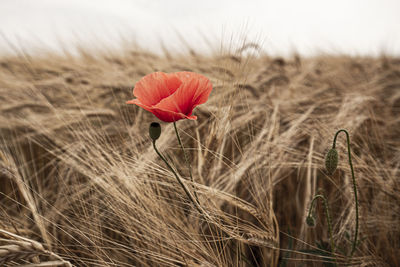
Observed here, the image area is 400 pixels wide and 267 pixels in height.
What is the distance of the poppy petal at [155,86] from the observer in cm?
41

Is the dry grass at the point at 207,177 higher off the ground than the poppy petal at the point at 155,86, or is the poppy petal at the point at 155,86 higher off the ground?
the poppy petal at the point at 155,86

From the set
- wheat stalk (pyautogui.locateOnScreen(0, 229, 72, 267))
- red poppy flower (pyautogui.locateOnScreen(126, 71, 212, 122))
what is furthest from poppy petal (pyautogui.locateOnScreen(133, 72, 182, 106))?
wheat stalk (pyautogui.locateOnScreen(0, 229, 72, 267))

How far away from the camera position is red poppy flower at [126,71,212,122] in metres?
0.38

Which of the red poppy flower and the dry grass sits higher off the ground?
the red poppy flower

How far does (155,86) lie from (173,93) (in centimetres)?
4

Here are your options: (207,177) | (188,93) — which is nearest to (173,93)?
(188,93)

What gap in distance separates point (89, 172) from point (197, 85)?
371mm

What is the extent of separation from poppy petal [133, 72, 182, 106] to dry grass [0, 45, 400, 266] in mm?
81

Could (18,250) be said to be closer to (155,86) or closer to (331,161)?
(155,86)

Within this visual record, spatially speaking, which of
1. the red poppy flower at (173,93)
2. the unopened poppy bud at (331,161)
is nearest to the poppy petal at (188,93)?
the red poppy flower at (173,93)

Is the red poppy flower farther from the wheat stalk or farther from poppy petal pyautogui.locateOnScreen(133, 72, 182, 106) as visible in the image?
the wheat stalk

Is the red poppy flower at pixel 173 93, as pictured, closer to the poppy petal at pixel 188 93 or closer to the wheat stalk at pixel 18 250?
the poppy petal at pixel 188 93

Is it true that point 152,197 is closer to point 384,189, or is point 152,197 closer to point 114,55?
point 384,189

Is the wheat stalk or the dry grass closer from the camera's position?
the wheat stalk
